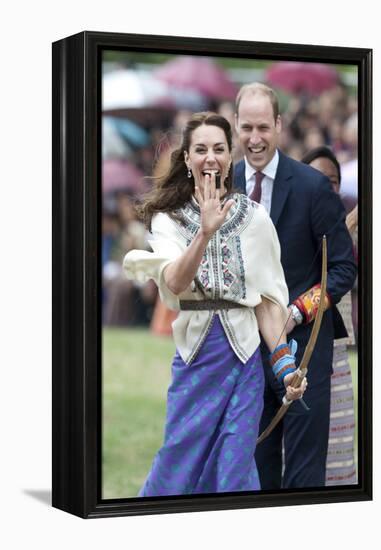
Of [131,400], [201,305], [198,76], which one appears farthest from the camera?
[131,400]

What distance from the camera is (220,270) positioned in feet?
33.9

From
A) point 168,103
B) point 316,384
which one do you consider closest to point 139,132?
point 168,103

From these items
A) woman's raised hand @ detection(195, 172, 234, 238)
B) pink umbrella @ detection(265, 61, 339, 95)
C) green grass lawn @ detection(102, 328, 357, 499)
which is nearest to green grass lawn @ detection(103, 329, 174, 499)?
green grass lawn @ detection(102, 328, 357, 499)

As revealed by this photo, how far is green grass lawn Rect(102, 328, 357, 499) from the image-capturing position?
412 inches

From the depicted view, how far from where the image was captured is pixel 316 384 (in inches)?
427

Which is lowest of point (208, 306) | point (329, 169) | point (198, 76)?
point (208, 306)

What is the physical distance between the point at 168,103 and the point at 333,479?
2463 millimetres

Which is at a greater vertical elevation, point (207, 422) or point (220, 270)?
point (220, 270)

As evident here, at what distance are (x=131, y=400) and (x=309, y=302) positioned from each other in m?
1.68

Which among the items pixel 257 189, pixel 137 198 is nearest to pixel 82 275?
pixel 137 198

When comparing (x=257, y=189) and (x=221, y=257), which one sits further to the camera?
(x=257, y=189)

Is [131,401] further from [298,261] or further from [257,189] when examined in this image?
[257,189]

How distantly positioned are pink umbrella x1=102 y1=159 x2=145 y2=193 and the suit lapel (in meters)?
0.80

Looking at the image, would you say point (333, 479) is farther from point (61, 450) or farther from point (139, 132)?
point (139, 132)
